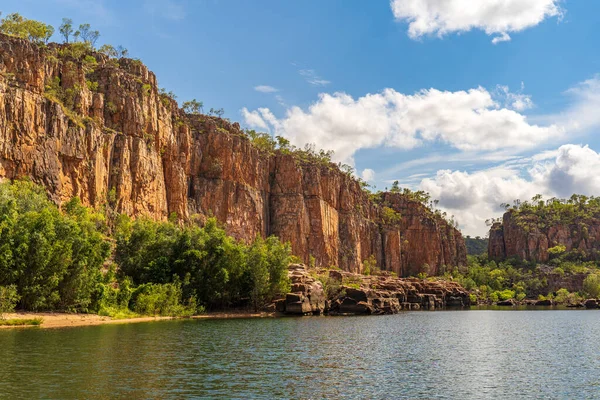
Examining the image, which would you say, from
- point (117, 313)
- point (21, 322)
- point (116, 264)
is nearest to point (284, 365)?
point (21, 322)

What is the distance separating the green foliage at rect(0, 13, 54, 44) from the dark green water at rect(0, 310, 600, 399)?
7627 centimetres

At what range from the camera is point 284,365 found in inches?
1273

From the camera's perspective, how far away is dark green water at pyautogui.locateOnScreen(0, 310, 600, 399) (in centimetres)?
2506

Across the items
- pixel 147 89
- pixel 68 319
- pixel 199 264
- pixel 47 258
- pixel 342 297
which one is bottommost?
pixel 68 319

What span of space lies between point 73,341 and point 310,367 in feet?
57.9

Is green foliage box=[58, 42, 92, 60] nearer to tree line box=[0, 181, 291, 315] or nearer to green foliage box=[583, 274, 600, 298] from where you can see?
tree line box=[0, 181, 291, 315]

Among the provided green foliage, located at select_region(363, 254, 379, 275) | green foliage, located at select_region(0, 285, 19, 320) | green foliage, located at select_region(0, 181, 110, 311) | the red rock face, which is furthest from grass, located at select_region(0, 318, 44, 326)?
green foliage, located at select_region(363, 254, 379, 275)

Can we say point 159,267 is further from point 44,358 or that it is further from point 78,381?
point 78,381

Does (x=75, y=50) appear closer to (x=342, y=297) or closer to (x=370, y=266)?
(x=342, y=297)

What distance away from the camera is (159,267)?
7238cm

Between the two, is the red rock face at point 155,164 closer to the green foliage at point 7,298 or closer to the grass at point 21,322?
the green foliage at point 7,298

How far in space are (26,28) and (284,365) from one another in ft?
327

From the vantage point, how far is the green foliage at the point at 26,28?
103 meters

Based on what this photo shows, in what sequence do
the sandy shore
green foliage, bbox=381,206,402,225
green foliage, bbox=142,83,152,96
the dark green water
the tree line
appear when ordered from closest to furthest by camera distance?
the dark green water < the sandy shore < the tree line < green foliage, bbox=142,83,152,96 < green foliage, bbox=381,206,402,225
